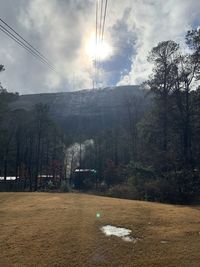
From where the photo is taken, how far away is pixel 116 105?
128 metres

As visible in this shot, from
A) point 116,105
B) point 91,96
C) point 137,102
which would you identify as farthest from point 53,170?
point 91,96

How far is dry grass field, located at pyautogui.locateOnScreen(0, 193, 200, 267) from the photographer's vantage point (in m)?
7.79

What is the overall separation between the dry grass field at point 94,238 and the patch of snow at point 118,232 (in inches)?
7.0

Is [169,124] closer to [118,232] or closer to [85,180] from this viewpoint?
[85,180]

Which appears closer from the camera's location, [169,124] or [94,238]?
[94,238]

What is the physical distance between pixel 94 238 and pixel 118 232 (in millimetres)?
889

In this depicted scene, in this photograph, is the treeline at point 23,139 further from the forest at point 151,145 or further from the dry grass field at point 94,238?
the dry grass field at point 94,238

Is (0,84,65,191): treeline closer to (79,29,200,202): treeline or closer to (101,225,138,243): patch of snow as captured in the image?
(79,29,200,202): treeline

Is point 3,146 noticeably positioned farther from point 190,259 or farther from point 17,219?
point 190,259

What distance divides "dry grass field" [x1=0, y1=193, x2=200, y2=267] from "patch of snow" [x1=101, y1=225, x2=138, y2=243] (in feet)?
0.58

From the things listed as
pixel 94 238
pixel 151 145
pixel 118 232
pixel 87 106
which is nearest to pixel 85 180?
pixel 151 145

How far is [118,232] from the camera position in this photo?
9.96m

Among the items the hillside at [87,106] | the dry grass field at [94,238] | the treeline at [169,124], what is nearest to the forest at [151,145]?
the treeline at [169,124]

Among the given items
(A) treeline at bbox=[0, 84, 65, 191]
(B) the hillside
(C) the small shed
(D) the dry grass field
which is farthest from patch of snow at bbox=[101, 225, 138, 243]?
(B) the hillside
